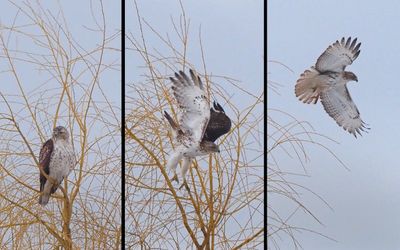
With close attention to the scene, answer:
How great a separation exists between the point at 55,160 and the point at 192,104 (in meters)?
0.50

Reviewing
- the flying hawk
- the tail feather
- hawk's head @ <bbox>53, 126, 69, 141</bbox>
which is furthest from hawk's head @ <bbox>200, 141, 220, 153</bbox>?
hawk's head @ <bbox>53, 126, 69, 141</bbox>

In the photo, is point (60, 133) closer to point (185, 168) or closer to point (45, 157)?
point (45, 157)

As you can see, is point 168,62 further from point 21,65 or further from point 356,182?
point 356,182

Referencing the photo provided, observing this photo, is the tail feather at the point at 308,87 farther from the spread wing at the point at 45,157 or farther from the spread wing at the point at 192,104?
the spread wing at the point at 45,157

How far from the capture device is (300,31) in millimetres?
3504

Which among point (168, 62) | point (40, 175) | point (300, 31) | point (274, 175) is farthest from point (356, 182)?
point (40, 175)

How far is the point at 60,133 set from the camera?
3357 millimetres

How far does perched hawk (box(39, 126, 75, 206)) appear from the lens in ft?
11.0

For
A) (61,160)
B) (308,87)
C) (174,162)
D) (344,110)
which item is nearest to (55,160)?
(61,160)

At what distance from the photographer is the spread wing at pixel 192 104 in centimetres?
342

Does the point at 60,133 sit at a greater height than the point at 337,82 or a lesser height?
lesser

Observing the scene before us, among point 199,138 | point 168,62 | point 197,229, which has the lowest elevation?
point 197,229

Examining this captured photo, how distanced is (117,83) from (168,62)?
0.19 meters

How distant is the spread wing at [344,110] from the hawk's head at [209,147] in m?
0.43
